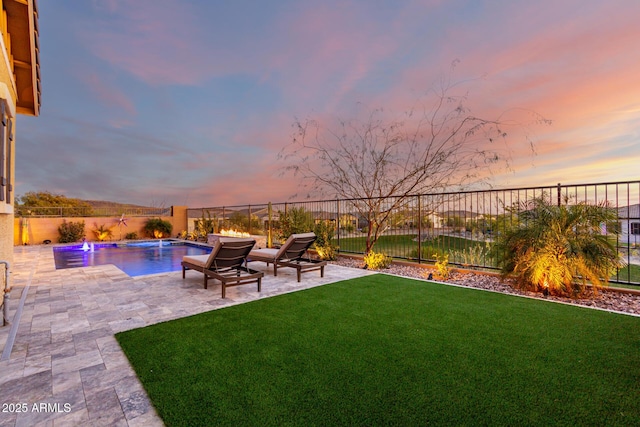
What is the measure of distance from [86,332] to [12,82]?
5522 mm

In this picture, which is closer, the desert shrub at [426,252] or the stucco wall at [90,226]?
the desert shrub at [426,252]

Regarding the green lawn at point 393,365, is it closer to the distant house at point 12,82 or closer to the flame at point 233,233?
the distant house at point 12,82

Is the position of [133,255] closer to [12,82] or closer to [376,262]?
[12,82]

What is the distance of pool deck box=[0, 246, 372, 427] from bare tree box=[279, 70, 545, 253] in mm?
3666

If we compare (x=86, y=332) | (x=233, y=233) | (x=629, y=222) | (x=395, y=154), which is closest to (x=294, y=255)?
(x=86, y=332)

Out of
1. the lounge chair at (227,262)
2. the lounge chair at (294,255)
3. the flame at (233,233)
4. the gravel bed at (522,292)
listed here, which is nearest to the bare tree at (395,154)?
the gravel bed at (522,292)

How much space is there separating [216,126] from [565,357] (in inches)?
609

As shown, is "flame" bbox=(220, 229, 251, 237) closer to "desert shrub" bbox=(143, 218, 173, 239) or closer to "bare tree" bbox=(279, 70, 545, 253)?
"bare tree" bbox=(279, 70, 545, 253)

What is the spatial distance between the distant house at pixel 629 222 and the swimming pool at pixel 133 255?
10.00 metres

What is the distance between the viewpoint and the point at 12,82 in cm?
551

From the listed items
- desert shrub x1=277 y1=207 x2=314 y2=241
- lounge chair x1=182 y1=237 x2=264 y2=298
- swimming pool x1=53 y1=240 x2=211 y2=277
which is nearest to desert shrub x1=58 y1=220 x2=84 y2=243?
swimming pool x1=53 y1=240 x2=211 y2=277

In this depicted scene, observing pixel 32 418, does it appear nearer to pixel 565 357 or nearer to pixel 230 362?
pixel 230 362

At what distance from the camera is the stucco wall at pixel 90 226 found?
1481 cm

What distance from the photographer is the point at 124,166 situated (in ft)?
60.5
